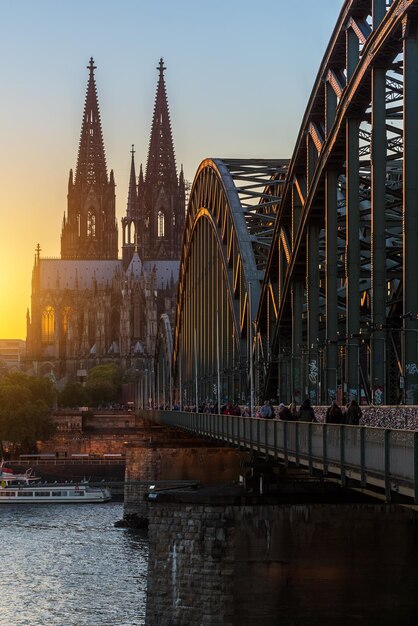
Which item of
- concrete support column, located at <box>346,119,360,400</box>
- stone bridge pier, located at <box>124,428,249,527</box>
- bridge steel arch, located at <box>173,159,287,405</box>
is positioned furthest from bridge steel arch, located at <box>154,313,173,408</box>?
concrete support column, located at <box>346,119,360,400</box>

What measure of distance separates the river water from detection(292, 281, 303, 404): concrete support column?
8.29 metres

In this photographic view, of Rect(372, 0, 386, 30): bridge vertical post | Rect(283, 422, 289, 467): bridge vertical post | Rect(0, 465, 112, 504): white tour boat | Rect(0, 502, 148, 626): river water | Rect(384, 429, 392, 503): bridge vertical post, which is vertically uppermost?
Rect(372, 0, 386, 30): bridge vertical post

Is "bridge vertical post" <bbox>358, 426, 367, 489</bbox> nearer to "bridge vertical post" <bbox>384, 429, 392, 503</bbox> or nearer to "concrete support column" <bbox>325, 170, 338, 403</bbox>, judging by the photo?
"bridge vertical post" <bbox>384, 429, 392, 503</bbox>

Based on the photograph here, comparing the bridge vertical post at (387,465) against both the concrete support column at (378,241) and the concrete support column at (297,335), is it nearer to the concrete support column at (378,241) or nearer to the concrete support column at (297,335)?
the concrete support column at (378,241)

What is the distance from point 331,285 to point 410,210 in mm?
10012

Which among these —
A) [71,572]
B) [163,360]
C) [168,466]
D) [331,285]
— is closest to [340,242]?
[331,285]

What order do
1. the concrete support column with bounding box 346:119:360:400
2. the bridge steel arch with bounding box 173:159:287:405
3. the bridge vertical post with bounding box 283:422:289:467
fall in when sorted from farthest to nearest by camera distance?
the bridge steel arch with bounding box 173:159:287:405 < the concrete support column with bounding box 346:119:360:400 < the bridge vertical post with bounding box 283:422:289:467

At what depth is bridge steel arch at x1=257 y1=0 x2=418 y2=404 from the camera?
115 ft

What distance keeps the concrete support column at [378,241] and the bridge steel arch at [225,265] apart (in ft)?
75.5

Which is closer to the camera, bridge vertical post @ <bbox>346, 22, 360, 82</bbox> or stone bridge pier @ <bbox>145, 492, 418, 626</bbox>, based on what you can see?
stone bridge pier @ <bbox>145, 492, 418, 626</bbox>

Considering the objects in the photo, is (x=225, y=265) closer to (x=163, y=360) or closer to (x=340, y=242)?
(x=340, y=242)

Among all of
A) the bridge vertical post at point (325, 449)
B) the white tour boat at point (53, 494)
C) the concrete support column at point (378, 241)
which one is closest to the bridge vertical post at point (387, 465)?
the bridge vertical post at point (325, 449)

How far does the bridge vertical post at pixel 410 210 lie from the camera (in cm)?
3422

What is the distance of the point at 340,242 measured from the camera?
55.8 meters
